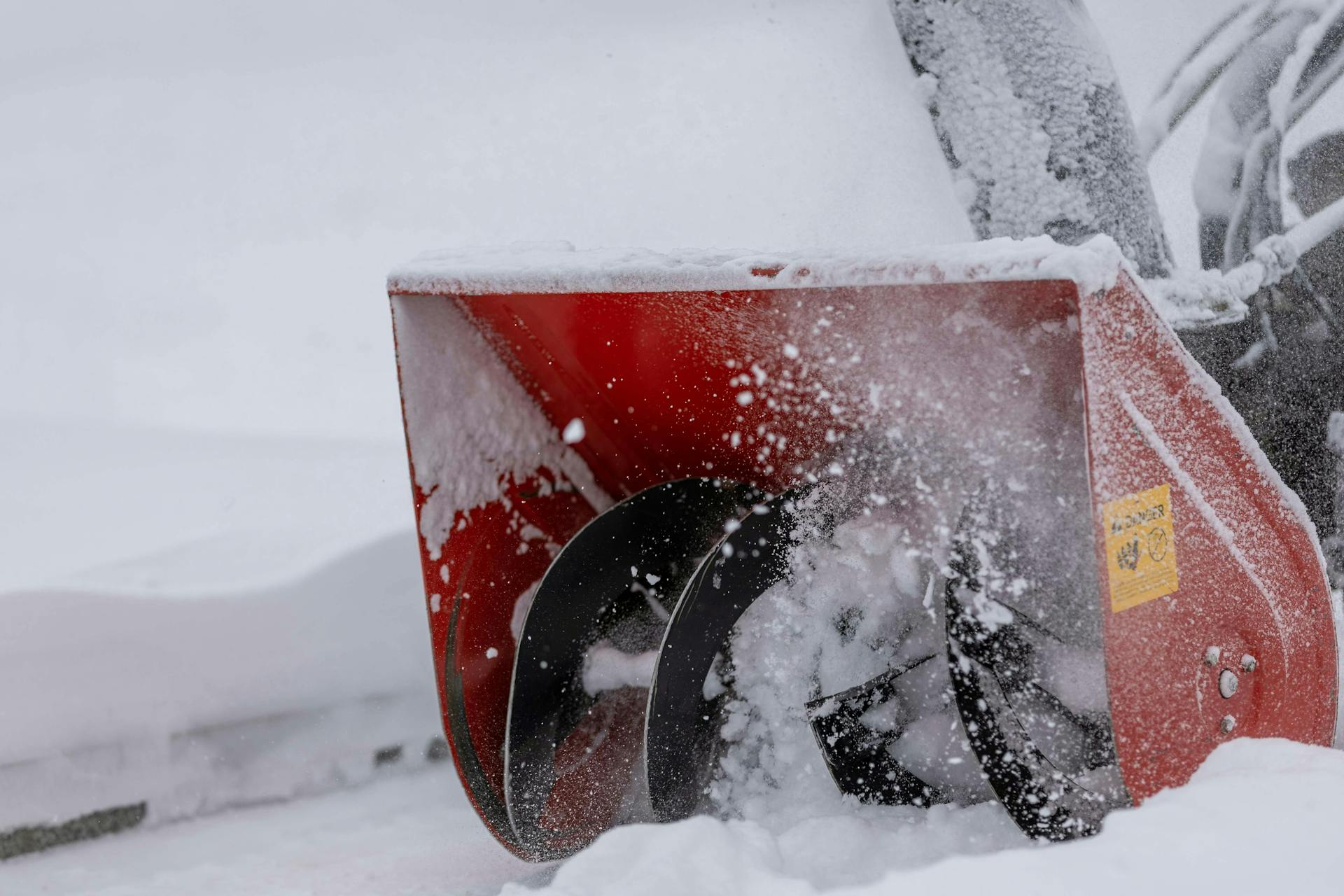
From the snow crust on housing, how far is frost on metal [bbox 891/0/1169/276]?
4.37 feet

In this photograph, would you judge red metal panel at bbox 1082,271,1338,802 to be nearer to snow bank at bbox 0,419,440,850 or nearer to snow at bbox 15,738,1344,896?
snow at bbox 15,738,1344,896

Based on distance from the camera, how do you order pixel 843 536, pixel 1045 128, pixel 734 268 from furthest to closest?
1. pixel 1045 128
2. pixel 843 536
3. pixel 734 268

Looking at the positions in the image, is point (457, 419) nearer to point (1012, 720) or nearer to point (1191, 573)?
point (1012, 720)

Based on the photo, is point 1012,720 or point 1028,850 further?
point 1012,720

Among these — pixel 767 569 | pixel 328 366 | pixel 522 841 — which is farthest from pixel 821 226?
pixel 522 841

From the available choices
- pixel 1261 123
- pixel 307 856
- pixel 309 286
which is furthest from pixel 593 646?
pixel 1261 123

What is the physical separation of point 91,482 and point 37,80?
154 cm

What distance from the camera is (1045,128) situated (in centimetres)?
245

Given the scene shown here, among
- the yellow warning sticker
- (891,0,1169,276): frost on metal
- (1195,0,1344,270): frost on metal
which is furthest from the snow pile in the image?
(1195,0,1344,270): frost on metal

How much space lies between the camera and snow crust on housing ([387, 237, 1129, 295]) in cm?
108

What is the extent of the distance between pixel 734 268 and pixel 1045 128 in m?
1.54

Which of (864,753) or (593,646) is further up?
(593,646)

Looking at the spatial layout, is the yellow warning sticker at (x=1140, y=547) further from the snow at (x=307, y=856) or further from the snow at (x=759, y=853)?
the snow at (x=307, y=856)

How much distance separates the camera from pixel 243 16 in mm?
3318
